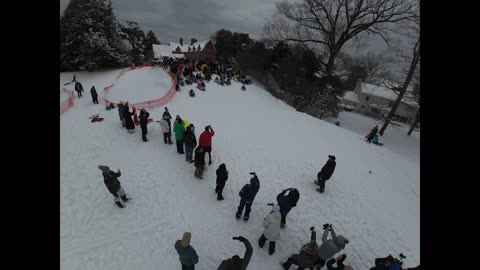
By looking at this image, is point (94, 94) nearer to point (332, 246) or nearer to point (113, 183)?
point (113, 183)

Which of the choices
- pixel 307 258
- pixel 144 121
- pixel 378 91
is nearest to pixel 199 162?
pixel 144 121

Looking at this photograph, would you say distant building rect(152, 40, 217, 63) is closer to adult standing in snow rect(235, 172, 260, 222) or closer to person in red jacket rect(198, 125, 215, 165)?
person in red jacket rect(198, 125, 215, 165)

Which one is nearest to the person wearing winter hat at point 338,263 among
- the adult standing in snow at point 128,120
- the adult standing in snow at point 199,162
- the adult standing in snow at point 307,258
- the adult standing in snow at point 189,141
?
the adult standing in snow at point 307,258

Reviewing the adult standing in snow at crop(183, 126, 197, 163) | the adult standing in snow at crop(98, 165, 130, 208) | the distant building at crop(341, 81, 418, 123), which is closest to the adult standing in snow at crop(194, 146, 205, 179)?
the adult standing in snow at crop(183, 126, 197, 163)

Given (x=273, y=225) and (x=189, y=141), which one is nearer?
(x=273, y=225)

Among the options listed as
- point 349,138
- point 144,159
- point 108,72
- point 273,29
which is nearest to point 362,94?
point 273,29
